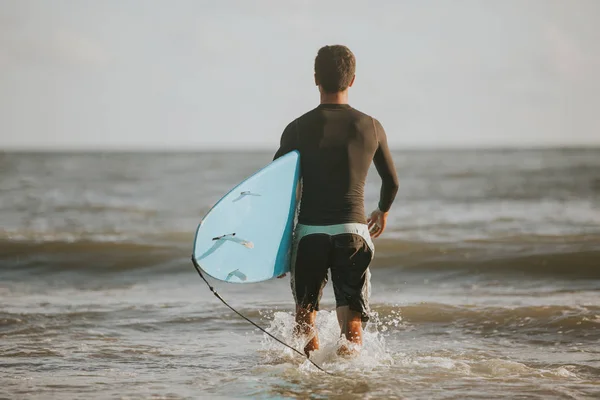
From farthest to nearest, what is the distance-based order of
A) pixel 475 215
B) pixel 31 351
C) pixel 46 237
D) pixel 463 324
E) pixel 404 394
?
pixel 475 215 < pixel 46 237 < pixel 463 324 < pixel 31 351 < pixel 404 394

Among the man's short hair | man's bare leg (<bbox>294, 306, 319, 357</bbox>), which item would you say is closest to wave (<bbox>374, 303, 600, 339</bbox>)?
man's bare leg (<bbox>294, 306, 319, 357</bbox>)

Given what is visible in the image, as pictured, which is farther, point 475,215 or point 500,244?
point 475,215

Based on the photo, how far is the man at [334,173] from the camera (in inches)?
172

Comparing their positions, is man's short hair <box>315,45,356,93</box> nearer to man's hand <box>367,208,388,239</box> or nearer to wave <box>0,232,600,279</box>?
man's hand <box>367,208,388,239</box>

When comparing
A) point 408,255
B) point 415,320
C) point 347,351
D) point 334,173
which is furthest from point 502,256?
point 334,173

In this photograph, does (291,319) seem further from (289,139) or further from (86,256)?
(86,256)

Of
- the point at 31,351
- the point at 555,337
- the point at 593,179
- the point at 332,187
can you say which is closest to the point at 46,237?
the point at 31,351

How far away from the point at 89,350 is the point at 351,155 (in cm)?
273

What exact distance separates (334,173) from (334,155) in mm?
92

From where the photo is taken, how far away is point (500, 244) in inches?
492

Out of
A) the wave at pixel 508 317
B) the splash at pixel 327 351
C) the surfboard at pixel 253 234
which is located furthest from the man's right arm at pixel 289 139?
the wave at pixel 508 317

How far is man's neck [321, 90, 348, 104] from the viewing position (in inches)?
174

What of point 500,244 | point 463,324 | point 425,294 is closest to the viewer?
point 463,324

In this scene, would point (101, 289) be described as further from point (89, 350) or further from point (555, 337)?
point (555, 337)
